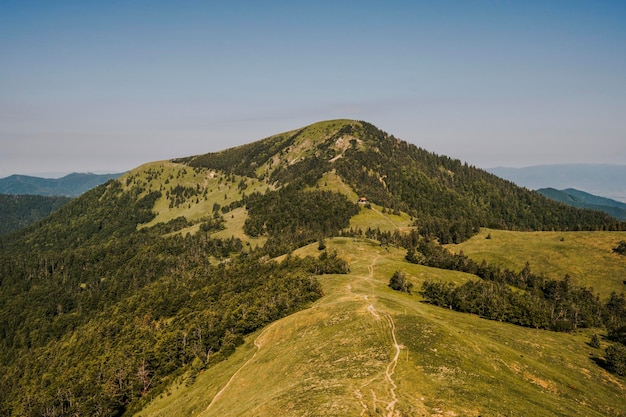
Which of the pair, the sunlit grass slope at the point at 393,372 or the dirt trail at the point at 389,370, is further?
the sunlit grass slope at the point at 393,372

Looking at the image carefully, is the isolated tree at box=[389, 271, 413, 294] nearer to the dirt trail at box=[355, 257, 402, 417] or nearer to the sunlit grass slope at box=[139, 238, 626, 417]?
the sunlit grass slope at box=[139, 238, 626, 417]

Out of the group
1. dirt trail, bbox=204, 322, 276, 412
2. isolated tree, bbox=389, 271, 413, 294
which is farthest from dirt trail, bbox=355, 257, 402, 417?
isolated tree, bbox=389, 271, 413, 294

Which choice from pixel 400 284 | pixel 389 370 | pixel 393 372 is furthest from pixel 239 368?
pixel 400 284

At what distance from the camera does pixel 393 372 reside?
58219 millimetres

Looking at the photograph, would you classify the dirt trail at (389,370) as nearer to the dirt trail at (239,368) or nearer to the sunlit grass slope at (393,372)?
the sunlit grass slope at (393,372)

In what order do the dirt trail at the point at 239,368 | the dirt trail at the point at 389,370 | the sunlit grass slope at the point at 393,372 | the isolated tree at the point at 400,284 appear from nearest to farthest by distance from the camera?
the dirt trail at the point at 389,370
the sunlit grass slope at the point at 393,372
the dirt trail at the point at 239,368
the isolated tree at the point at 400,284

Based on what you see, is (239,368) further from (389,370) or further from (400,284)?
(400,284)

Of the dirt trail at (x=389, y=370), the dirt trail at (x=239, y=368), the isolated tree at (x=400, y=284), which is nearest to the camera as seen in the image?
the dirt trail at (x=389, y=370)

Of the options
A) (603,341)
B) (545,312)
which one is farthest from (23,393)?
(603,341)

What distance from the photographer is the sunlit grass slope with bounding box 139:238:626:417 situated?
50219mm

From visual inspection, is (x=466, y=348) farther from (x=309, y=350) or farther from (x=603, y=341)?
(x=603, y=341)

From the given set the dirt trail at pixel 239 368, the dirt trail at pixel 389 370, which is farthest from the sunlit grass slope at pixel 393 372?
the dirt trail at pixel 239 368

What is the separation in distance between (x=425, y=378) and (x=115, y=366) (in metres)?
123

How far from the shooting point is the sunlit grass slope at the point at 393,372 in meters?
50.2
